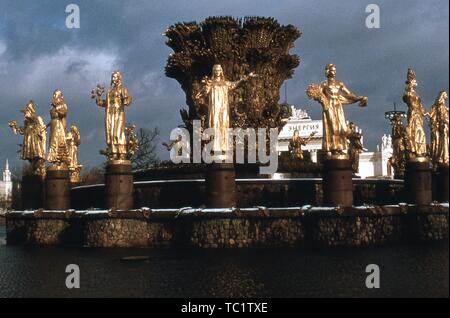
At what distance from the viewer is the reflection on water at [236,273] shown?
44.3ft

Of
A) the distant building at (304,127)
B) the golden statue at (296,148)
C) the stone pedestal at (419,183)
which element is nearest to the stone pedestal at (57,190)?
the golden statue at (296,148)

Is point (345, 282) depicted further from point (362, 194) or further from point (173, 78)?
point (173, 78)

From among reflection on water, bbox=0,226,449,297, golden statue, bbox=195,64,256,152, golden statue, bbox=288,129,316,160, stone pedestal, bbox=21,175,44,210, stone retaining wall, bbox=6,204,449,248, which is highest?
golden statue, bbox=195,64,256,152

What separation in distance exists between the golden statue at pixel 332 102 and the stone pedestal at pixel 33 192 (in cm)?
1581

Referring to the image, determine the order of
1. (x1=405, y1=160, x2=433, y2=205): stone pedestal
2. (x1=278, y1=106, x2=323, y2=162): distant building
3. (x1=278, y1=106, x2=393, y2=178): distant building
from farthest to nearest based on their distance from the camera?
(x1=278, y1=106, x2=393, y2=178): distant building → (x1=278, y1=106, x2=323, y2=162): distant building → (x1=405, y1=160, x2=433, y2=205): stone pedestal

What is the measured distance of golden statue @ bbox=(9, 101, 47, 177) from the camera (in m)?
33.3

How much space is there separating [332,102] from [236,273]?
11.2 meters

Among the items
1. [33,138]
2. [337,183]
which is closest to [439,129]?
[337,183]

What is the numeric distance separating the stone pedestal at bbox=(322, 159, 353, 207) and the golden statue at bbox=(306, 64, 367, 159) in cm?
70

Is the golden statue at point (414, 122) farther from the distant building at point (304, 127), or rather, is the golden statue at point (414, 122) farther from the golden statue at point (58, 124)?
the distant building at point (304, 127)

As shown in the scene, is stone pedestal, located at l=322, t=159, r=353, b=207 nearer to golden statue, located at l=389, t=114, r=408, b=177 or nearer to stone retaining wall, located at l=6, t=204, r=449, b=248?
stone retaining wall, located at l=6, t=204, r=449, b=248

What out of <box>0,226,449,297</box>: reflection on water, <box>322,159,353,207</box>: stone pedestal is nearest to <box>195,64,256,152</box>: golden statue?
<box>322,159,353,207</box>: stone pedestal
